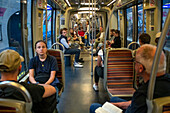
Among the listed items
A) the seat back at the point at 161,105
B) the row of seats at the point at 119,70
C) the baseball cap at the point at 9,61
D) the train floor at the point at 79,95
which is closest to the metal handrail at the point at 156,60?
the seat back at the point at 161,105

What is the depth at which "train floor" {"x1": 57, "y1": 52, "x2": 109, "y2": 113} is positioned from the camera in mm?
3822

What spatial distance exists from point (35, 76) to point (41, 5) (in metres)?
2.60

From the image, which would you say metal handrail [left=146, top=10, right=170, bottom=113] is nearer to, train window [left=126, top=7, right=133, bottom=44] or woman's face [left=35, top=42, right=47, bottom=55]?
woman's face [left=35, top=42, right=47, bottom=55]

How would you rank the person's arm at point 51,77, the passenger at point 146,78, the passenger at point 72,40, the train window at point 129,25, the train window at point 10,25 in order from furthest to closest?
the passenger at point 72,40 → the train window at point 129,25 → the train window at point 10,25 → the person's arm at point 51,77 → the passenger at point 146,78

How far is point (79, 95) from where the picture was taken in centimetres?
452

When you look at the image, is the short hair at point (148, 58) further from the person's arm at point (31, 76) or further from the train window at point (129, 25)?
the train window at point (129, 25)

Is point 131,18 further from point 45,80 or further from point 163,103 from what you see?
point 163,103

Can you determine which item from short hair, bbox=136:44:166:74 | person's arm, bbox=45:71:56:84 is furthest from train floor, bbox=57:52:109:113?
short hair, bbox=136:44:166:74

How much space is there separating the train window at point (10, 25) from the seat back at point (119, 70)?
1.65 m

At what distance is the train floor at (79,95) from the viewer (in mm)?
3822

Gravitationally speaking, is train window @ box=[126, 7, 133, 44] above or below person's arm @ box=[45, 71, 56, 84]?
above

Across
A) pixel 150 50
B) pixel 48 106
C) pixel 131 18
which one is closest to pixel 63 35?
pixel 131 18

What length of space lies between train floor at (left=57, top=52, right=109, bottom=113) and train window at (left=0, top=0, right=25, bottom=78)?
3.34 feet

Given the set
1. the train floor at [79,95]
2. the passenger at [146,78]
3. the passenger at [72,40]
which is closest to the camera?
the passenger at [146,78]
